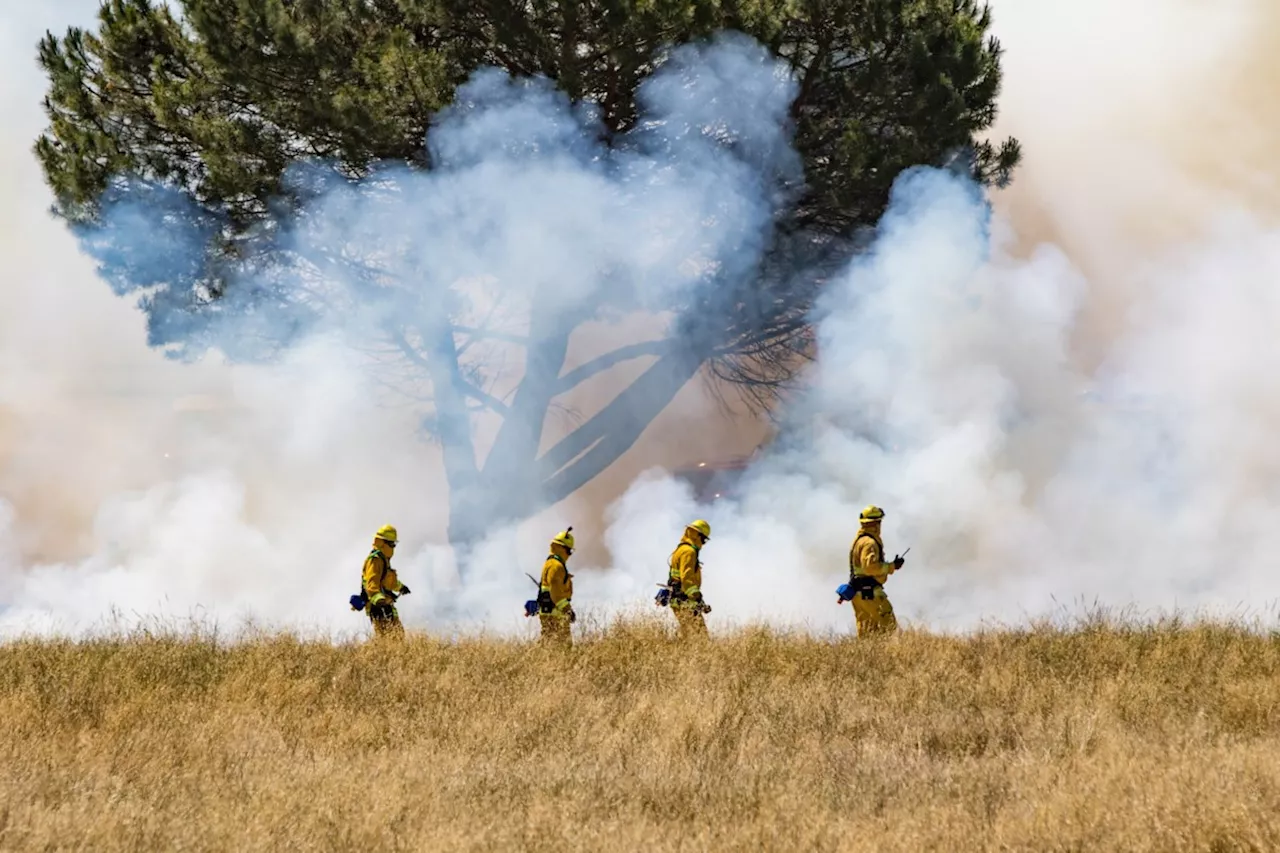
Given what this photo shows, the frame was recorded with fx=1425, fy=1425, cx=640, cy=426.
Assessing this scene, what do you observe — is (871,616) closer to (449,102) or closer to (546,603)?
(546,603)

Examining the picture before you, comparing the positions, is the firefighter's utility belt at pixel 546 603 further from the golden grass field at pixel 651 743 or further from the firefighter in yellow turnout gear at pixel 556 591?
the golden grass field at pixel 651 743

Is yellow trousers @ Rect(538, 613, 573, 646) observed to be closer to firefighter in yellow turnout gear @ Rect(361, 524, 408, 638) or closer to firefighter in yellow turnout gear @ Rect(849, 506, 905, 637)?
firefighter in yellow turnout gear @ Rect(361, 524, 408, 638)

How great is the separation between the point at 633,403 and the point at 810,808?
14.9 meters

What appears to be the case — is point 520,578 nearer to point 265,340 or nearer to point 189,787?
point 265,340

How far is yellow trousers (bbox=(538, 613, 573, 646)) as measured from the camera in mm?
11854

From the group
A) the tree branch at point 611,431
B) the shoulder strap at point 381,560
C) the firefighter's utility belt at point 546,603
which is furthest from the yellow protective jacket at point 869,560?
the tree branch at point 611,431

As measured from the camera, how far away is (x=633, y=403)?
21359 millimetres

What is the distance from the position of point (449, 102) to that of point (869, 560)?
9.07 metres

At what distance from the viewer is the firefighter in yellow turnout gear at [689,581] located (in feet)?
40.9

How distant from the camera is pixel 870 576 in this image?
12.4 m

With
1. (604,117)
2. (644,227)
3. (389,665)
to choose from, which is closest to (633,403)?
(644,227)

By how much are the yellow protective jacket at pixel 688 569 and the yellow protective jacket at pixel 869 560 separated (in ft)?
4.54

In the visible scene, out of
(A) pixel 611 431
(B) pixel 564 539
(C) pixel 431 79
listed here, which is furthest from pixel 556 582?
(A) pixel 611 431

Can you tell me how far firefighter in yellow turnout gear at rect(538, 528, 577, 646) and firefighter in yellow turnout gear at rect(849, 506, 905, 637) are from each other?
2484mm
